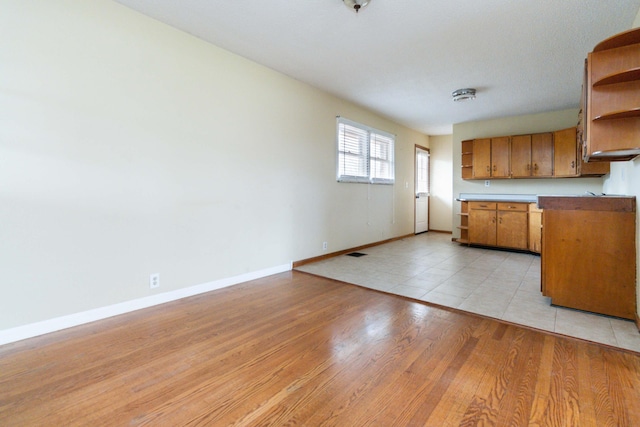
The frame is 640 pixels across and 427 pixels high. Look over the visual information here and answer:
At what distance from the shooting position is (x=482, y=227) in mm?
5703

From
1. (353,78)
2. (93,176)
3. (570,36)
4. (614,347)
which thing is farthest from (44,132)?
A: (570,36)

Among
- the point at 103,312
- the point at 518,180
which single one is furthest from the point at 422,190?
the point at 103,312

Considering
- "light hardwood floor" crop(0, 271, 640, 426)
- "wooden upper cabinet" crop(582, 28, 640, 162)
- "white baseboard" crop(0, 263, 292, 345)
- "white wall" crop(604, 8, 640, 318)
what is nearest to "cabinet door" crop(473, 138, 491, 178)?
"white wall" crop(604, 8, 640, 318)

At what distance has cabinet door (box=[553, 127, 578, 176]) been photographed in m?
4.96

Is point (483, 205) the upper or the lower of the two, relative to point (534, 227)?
upper

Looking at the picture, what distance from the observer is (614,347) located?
2.01 metres

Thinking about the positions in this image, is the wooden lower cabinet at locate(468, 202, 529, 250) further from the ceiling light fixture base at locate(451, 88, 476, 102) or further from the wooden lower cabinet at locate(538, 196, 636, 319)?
the wooden lower cabinet at locate(538, 196, 636, 319)

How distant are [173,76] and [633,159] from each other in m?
4.14

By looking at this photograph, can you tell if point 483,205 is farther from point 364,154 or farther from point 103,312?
point 103,312

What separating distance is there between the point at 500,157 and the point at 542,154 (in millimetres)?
640

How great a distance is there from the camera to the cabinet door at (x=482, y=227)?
5582 mm

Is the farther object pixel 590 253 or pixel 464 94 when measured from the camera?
pixel 464 94

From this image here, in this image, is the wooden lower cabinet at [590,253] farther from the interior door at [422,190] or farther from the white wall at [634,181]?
the interior door at [422,190]

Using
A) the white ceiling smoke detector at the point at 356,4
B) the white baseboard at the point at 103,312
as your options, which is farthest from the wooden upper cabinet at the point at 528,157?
the white baseboard at the point at 103,312
